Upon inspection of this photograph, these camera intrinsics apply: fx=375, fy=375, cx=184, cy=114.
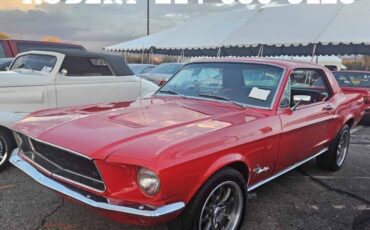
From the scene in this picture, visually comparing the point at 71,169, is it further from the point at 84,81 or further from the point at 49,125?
the point at 84,81

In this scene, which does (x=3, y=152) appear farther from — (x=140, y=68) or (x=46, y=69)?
(x=140, y=68)

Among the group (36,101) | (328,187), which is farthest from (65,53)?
(328,187)

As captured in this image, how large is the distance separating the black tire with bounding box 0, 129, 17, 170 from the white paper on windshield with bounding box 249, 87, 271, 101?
3.01 m

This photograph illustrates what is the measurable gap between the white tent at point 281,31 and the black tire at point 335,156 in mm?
11379

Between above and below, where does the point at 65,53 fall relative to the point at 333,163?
above

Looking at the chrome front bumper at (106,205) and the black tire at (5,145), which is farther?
the black tire at (5,145)

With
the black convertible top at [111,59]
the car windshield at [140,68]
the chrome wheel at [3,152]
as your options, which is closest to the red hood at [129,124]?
the chrome wheel at [3,152]

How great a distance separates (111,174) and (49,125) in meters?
0.99

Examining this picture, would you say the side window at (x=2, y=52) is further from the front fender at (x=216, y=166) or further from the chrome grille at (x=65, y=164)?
the front fender at (x=216, y=166)

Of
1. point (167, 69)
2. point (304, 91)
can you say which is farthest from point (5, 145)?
point (167, 69)

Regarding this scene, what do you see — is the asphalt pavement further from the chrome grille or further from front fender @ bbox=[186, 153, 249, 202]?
front fender @ bbox=[186, 153, 249, 202]

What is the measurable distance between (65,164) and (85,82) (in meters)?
3.05

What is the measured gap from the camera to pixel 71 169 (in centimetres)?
287

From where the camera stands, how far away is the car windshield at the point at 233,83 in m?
3.89
